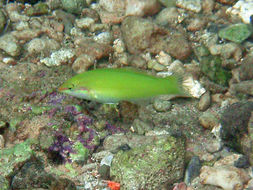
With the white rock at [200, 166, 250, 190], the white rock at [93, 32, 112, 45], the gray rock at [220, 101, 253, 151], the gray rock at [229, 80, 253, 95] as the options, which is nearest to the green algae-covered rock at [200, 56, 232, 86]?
the gray rock at [229, 80, 253, 95]

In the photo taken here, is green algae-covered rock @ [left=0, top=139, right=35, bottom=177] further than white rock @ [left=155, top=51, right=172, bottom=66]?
No

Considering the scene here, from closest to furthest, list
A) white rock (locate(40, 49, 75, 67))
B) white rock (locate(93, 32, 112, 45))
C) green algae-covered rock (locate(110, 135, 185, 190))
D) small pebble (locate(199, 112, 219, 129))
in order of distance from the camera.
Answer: green algae-covered rock (locate(110, 135, 185, 190))
small pebble (locate(199, 112, 219, 129))
white rock (locate(40, 49, 75, 67))
white rock (locate(93, 32, 112, 45))

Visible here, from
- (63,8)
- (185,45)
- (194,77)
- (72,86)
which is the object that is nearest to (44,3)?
(63,8)

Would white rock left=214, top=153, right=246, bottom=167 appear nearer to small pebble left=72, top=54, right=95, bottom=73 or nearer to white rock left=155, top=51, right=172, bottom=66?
white rock left=155, top=51, right=172, bottom=66

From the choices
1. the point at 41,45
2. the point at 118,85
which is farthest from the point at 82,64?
the point at 118,85

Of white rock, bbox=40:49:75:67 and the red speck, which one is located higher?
white rock, bbox=40:49:75:67

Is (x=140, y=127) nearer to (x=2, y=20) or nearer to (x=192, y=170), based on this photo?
(x=192, y=170)
